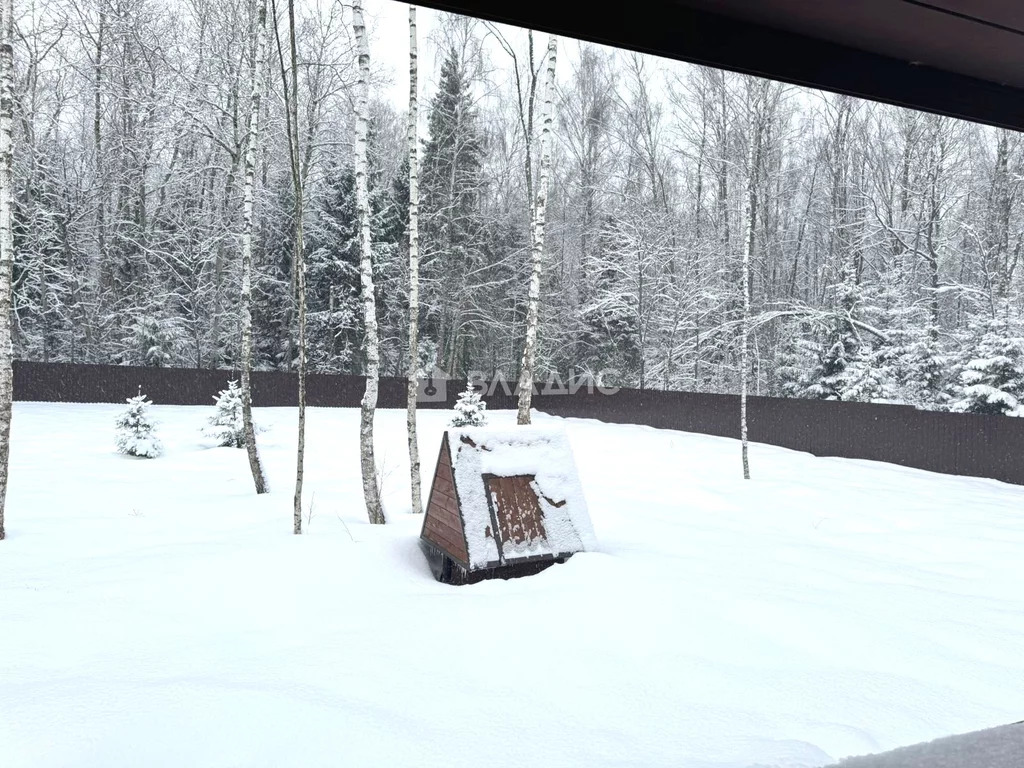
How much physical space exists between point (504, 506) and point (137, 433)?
1091 centimetres

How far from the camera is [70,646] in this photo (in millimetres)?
3484

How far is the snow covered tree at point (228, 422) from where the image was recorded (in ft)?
46.1

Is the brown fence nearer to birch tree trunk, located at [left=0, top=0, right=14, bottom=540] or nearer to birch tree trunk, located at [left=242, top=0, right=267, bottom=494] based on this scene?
birch tree trunk, located at [left=242, top=0, right=267, bottom=494]

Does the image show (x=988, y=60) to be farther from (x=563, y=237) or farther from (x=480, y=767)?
(x=563, y=237)

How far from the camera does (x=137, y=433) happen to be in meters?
13.1

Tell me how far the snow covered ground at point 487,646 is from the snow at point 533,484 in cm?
22

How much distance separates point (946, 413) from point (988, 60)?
13.5 metres

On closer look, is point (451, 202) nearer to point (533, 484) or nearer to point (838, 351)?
point (838, 351)

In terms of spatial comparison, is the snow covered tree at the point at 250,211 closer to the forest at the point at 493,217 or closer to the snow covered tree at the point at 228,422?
the snow covered tree at the point at 228,422

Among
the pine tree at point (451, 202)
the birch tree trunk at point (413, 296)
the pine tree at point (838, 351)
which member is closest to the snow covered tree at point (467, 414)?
the birch tree trunk at point (413, 296)

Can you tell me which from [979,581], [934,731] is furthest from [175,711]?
[979,581]

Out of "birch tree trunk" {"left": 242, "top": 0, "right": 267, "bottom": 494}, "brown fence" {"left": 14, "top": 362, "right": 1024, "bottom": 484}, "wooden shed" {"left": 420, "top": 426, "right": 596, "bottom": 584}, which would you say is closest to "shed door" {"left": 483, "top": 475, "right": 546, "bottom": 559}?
"wooden shed" {"left": 420, "top": 426, "right": 596, "bottom": 584}

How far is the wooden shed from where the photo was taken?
470 cm

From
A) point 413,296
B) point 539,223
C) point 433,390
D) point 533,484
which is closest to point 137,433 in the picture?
point 413,296
